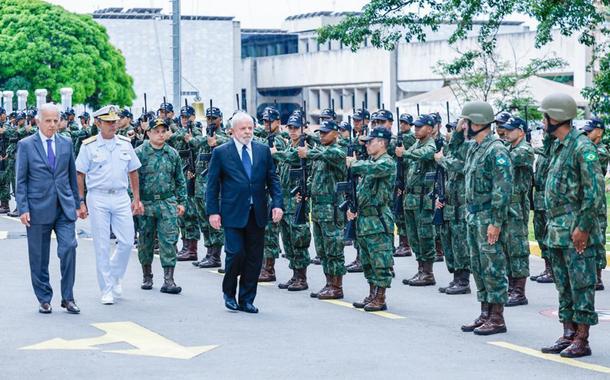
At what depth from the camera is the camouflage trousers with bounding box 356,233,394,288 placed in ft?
41.0

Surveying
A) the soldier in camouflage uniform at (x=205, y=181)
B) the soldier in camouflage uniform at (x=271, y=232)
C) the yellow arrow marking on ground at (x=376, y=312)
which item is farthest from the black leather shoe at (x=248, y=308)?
the soldier in camouflage uniform at (x=205, y=181)

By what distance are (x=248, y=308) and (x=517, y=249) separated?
9.30ft

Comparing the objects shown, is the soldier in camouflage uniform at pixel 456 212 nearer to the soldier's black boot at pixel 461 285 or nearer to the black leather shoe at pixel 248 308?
the soldier's black boot at pixel 461 285

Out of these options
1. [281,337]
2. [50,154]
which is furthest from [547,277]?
[50,154]

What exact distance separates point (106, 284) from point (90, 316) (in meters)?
0.88

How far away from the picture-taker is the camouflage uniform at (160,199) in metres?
13.9

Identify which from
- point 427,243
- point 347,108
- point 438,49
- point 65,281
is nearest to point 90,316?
point 65,281

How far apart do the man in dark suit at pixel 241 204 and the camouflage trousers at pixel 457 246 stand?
2098mm

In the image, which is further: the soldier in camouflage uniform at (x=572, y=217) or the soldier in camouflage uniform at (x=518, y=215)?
the soldier in camouflage uniform at (x=518, y=215)

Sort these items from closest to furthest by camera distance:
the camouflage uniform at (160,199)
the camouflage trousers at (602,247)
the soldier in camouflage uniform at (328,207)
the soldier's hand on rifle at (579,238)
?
the soldier's hand on rifle at (579,238) < the camouflage trousers at (602,247) < the soldier in camouflage uniform at (328,207) < the camouflage uniform at (160,199)

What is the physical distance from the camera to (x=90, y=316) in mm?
12227

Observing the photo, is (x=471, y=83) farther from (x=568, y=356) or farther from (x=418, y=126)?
(x=568, y=356)

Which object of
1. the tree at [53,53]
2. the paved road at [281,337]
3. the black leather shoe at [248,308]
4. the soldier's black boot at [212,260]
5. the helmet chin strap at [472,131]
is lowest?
the paved road at [281,337]

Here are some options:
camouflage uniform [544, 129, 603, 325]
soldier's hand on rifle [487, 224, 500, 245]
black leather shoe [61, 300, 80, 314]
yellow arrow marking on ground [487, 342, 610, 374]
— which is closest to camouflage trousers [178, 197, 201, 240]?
black leather shoe [61, 300, 80, 314]
